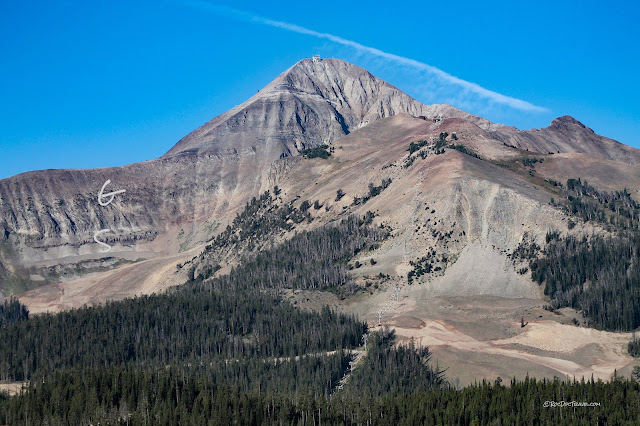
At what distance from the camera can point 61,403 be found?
197500 mm

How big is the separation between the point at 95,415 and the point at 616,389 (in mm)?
104044

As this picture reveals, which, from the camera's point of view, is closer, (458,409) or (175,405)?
(458,409)

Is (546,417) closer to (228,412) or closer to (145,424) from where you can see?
(228,412)

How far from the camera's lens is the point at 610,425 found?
169625 mm

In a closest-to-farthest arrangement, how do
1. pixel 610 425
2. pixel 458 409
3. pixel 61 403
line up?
pixel 610 425, pixel 458 409, pixel 61 403

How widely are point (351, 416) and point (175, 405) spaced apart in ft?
123

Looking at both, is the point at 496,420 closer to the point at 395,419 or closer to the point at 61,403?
the point at 395,419

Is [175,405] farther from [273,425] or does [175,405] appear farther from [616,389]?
[616,389]

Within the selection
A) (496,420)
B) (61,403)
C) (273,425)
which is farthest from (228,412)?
(496,420)

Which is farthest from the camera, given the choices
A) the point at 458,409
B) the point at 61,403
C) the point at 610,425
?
the point at 61,403

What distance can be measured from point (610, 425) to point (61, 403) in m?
109

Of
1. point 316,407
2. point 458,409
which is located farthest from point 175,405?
point 458,409

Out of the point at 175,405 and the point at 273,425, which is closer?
the point at 273,425

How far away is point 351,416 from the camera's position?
7416 inches
